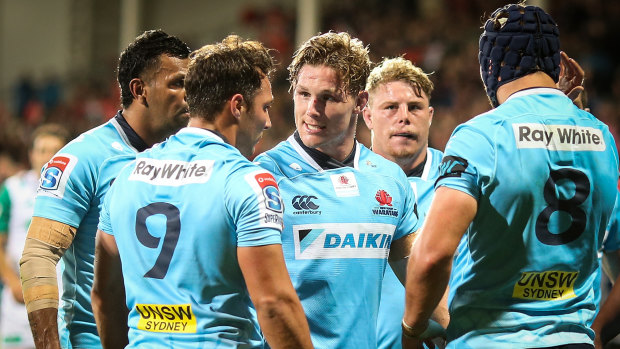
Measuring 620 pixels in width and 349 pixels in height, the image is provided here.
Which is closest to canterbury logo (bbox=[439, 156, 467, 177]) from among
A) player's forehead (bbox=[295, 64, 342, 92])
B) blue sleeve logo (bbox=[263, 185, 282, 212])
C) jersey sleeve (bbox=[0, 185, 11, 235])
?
blue sleeve logo (bbox=[263, 185, 282, 212])

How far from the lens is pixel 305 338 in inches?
107

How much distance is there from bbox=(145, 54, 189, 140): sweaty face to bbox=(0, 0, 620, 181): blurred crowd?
380cm

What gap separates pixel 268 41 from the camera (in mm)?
15430

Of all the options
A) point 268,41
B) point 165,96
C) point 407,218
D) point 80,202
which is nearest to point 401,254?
point 407,218

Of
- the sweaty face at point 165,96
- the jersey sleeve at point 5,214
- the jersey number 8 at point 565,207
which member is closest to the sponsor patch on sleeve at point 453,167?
the jersey number 8 at point 565,207

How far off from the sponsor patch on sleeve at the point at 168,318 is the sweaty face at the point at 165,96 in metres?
1.26

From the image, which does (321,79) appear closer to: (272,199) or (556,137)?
(272,199)

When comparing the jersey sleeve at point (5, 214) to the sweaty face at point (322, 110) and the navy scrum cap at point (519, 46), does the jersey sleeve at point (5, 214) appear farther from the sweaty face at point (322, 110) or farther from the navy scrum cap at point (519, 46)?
the navy scrum cap at point (519, 46)

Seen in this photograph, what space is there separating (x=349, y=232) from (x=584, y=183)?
987 mm

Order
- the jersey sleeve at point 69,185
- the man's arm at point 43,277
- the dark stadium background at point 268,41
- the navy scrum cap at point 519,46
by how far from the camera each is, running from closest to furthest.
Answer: the navy scrum cap at point 519,46 → the man's arm at point 43,277 → the jersey sleeve at point 69,185 → the dark stadium background at point 268,41

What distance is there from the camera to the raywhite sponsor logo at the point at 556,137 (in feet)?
9.40

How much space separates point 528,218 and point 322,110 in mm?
1130

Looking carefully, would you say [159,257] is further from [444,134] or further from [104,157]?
[444,134]

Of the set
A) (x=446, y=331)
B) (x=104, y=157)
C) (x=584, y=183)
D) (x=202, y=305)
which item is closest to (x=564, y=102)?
(x=584, y=183)
